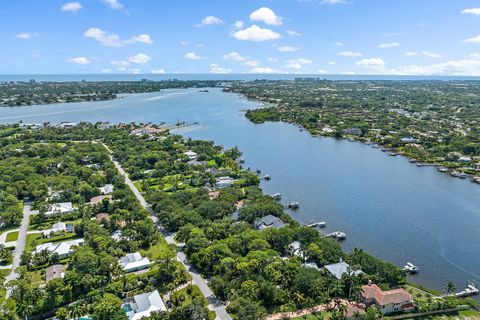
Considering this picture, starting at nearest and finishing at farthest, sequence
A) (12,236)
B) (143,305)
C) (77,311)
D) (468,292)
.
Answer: (77,311) → (143,305) → (468,292) → (12,236)

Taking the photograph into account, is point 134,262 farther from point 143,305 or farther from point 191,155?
point 191,155

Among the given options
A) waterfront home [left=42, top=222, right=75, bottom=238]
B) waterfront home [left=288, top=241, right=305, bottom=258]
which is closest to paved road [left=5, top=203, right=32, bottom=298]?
waterfront home [left=42, top=222, right=75, bottom=238]

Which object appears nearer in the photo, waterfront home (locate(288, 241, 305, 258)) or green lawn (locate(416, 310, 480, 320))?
green lawn (locate(416, 310, 480, 320))

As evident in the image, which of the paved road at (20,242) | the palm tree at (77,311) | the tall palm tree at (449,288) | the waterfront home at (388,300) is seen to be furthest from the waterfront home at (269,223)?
the paved road at (20,242)

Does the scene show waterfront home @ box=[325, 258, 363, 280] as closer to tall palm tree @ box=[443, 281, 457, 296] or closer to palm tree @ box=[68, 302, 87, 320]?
tall palm tree @ box=[443, 281, 457, 296]

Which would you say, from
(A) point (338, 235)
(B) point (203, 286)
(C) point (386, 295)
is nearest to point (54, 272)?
(B) point (203, 286)
